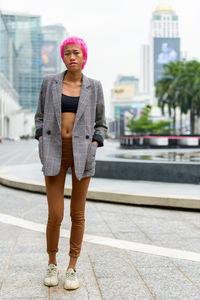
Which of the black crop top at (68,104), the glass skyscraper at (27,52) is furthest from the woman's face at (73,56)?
the glass skyscraper at (27,52)

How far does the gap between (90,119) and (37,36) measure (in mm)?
207815

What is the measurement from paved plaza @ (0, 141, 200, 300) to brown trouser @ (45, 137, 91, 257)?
360 millimetres

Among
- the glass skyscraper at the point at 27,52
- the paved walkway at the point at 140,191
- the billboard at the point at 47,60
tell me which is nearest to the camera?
the paved walkway at the point at 140,191

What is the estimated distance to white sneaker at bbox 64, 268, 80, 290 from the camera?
111 inches

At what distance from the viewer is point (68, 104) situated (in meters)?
2.84

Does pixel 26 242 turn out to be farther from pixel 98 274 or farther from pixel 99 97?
pixel 99 97

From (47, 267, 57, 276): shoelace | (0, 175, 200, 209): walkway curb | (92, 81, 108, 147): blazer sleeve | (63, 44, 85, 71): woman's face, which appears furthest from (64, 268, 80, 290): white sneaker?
(0, 175, 200, 209): walkway curb

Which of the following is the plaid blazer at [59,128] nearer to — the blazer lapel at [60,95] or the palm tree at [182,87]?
the blazer lapel at [60,95]

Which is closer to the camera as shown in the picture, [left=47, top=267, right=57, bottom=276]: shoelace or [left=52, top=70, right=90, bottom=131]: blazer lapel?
[left=52, top=70, right=90, bottom=131]: blazer lapel

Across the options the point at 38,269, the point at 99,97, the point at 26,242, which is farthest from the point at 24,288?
the point at 99,97

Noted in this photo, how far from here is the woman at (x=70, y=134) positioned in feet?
9.18

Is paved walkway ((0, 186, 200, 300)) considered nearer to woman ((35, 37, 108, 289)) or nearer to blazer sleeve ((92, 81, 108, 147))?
woman ((35, 37, 108, 289))

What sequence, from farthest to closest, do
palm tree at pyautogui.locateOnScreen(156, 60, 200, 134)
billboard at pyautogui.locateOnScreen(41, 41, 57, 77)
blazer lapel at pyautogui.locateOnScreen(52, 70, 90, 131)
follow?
billboard at pyautogui.locateOnScreen(41, 41, 57, 77), palm tree at pyautogui.locateOnScreen(156, 60, 200, 134), blazer lapel at pyautogui.locateOnScreen(52, 70, 90, 131)

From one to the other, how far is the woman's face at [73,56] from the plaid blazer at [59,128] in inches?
4.7
